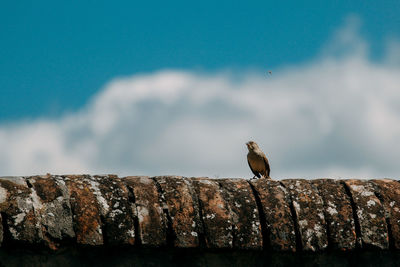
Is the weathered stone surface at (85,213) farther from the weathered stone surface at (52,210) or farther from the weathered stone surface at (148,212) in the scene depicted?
the weathered stone surface at (148,212)

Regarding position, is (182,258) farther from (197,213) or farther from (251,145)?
(251,145)

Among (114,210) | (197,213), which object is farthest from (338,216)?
(114,210)

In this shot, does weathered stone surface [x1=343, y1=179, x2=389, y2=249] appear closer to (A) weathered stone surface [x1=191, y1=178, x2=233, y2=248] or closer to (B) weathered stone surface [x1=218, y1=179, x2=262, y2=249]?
(B) weathered stone surface [x1=218, y1=179, x2=262, y2=249]

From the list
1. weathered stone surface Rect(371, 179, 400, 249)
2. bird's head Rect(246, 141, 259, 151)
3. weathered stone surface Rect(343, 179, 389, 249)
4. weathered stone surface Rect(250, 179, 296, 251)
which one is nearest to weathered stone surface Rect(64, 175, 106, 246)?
weathered stone surface Rect(250, 179, 296, 251)

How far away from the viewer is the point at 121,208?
4.48 m

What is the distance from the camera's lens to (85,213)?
4375 millimetres

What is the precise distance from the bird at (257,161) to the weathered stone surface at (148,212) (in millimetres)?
6452

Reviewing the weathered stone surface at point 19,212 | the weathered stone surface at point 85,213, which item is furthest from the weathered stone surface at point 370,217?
the weathered stone surface at point 19,212

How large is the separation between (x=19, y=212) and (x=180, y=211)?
113cm

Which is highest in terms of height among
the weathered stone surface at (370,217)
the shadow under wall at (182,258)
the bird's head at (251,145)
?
the bird's head at (251,145)

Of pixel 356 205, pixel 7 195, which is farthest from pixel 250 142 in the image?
pixel 7 195

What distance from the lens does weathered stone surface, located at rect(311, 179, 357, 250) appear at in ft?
15.5

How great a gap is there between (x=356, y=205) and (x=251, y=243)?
37.1 inches

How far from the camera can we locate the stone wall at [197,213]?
4.28 m
